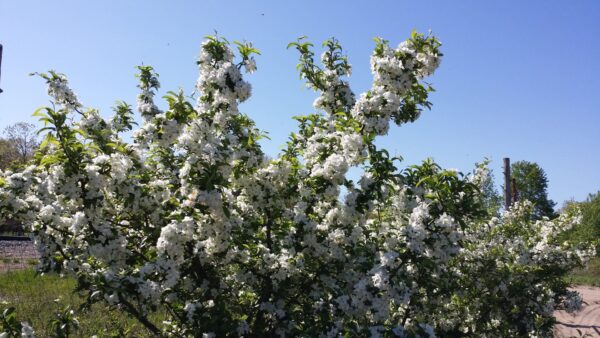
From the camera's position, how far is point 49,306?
1016 centimetres

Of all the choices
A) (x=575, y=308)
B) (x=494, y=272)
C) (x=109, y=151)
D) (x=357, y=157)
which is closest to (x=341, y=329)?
(x=357, y=157)

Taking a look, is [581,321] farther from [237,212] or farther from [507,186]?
[237,212]

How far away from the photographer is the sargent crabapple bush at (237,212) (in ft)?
13.1

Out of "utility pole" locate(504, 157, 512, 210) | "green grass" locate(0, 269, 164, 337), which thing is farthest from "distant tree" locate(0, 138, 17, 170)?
"utility pole" locate(504, 157, 512, 210)

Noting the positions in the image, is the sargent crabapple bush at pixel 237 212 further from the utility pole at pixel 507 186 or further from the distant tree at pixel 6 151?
the distant tree at pixel 6 151

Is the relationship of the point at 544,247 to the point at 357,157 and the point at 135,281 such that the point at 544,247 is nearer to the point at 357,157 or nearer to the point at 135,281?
the point at 357,157

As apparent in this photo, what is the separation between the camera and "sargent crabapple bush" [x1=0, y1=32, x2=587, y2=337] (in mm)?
3979

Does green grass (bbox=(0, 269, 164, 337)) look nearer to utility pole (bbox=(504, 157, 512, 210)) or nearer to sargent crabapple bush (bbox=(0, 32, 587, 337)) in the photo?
sargent crabapple bush (bbox=(0, 32, 587, 337))

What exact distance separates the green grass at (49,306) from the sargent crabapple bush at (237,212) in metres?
3.11

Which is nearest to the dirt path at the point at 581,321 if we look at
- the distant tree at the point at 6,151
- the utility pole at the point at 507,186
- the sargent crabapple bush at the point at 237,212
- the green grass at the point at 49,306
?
the utility pole at the point at 507,186

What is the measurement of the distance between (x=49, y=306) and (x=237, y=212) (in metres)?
7.58

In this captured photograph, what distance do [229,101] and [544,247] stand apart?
5209mm

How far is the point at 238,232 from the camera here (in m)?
4.50

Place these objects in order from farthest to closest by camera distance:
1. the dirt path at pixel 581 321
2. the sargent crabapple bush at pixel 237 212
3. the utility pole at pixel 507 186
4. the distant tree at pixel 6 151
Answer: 1. the distant tree at pixel 6 151
2. the utility pole at pixel 507 186
3. the dirt path at pixel 581 321
4. the sargent crabapple bush at pixel 237 212
